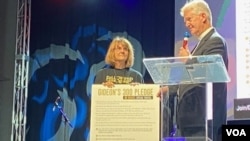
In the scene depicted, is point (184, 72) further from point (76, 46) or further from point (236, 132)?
point (76, 46)

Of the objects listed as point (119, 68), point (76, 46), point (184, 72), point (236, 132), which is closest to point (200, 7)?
point (119, 68)

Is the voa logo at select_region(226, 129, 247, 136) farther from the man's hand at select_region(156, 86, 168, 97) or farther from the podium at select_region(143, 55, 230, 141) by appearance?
the man's hand at select_region(156, 86, 168, 97)

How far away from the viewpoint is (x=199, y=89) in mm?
2801

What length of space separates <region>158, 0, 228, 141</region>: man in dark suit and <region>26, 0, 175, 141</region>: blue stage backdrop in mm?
450

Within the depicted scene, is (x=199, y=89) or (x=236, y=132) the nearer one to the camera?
(x=236, y=132)

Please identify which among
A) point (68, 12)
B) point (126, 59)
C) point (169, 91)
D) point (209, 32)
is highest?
point (68, 12)

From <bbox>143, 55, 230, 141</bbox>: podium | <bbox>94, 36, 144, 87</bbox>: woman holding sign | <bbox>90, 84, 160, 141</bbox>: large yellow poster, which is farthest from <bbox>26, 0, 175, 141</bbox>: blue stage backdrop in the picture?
<bbox>143, 55, 230, 141</bbox>: podium

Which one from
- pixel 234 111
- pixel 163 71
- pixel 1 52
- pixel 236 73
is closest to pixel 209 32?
pixel 236 73

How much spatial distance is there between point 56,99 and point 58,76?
0.86 feet

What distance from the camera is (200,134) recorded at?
2.68m

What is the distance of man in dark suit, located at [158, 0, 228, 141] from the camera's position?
2774 millimetres

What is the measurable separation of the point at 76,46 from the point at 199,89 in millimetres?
2584

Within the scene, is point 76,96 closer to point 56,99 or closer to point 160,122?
point 56,99

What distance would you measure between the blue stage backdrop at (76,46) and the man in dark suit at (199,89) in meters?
0.45
